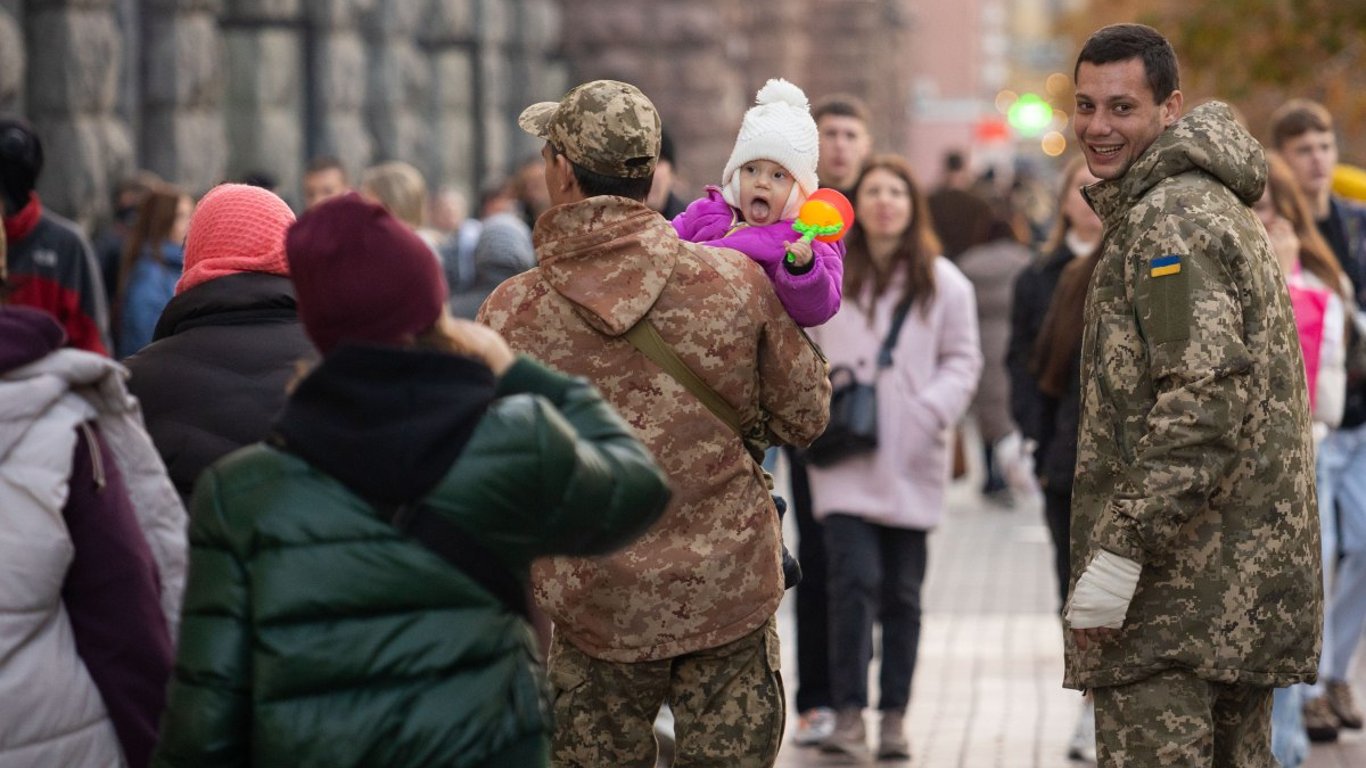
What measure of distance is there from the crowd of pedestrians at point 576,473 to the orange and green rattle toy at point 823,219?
0.06 metres

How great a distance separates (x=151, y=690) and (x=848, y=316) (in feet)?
14.9

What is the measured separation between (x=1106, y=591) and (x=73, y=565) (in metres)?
2.01

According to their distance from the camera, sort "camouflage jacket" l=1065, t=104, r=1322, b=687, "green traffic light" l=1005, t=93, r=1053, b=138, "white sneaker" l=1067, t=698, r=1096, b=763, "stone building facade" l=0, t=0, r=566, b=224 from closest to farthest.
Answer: "camouflage jacket" l=1065, t=104, r=1322, b=687 → "white sneaker" l=1067, t=698, r=1096, b=763 → "stone building facade" l=0, t=0, r=566, b=224 → "green traffic light" l=1005, t=93, r=1053, b=138

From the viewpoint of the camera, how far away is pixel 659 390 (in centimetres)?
524

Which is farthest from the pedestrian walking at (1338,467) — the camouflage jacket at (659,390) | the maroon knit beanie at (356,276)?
the maroon knit beanie at (356,276)

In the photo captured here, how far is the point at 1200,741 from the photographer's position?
512 cm

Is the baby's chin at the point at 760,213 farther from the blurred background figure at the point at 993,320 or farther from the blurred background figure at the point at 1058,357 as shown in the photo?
the blurred background figure at the point at 993,320

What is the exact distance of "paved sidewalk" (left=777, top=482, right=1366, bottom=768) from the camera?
8.62 metres

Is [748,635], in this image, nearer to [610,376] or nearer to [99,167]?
[610,376]

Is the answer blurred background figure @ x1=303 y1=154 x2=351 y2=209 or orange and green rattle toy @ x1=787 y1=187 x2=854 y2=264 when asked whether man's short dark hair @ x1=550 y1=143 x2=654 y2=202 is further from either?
blurred background figure @ x1=303 y1=154 x2=351 y2=209

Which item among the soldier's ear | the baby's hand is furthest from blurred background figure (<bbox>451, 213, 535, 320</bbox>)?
the soldier's ear

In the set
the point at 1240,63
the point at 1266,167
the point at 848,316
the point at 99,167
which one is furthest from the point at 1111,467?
the point at 1240,63

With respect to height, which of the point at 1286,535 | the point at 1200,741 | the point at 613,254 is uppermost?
the point at 613,254

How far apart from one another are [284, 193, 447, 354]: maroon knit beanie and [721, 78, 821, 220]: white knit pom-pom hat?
1908 millimetres
